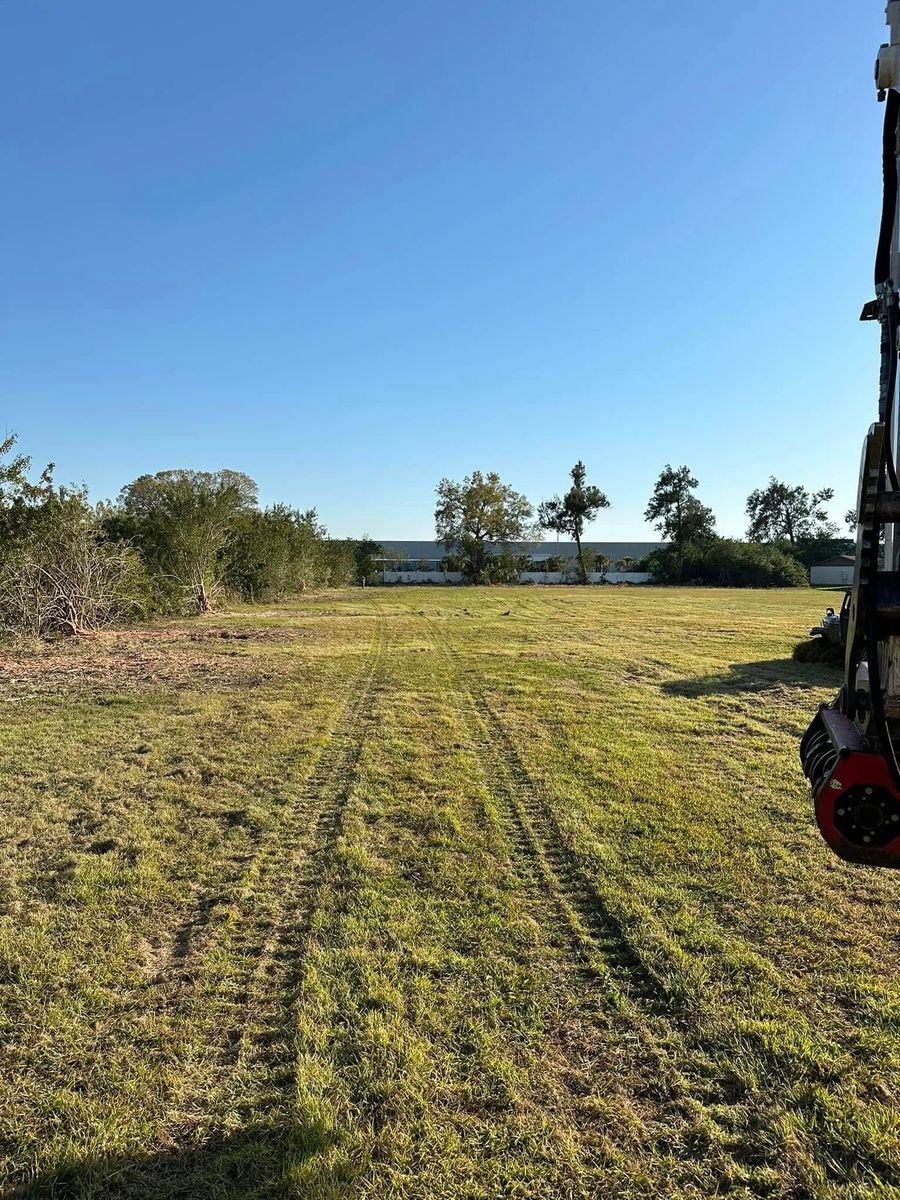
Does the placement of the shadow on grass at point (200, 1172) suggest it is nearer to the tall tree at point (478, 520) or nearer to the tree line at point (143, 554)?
the tree line at point (143, 554)

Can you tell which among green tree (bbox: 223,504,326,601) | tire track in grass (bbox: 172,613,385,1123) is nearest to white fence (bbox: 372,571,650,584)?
green tree (bbox: 223,504,326,601)

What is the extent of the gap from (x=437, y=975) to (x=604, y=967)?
2.44 feet

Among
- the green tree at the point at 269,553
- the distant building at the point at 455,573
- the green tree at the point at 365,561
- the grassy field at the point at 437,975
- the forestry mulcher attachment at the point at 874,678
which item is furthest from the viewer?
the distant building at the point at 455,573

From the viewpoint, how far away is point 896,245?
1756 millimetres

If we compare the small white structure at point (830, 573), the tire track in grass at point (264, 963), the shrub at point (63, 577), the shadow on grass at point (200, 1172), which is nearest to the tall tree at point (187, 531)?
the shrub at point (63, 577)

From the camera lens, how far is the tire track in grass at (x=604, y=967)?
218 centimetres

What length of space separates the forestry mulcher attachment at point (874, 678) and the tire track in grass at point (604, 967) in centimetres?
128

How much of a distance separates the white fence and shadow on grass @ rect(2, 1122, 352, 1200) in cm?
6035

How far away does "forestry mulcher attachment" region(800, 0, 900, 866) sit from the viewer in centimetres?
146

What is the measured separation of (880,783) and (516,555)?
196ft

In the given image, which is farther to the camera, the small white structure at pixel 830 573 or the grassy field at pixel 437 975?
the small white structure at pixel 830 573

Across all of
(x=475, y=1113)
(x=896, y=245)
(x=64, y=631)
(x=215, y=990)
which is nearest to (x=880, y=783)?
(x=896, y=245)

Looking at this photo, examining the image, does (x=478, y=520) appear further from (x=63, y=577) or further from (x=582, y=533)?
(x=63, y=577)

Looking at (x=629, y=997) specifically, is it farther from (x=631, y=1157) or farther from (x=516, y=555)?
(x=516, y=555)
